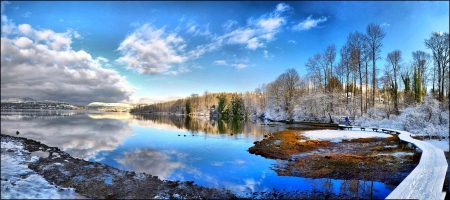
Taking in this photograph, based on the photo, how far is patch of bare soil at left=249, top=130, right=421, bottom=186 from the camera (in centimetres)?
1116

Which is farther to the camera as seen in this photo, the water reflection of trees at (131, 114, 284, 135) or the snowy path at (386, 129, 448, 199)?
the water reflection of trees at (131, 114, 284, 135)

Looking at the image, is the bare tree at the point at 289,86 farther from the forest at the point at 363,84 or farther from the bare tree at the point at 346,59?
the bare tree at the point at 346,59

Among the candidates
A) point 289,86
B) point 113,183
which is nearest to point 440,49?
point 289,86

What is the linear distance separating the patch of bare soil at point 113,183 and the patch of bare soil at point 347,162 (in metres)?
4.97

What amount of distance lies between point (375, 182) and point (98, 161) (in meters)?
15.5

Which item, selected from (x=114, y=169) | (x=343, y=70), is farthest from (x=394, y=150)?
(x=343, y=70)

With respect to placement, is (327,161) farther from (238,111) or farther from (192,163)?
(238,111)

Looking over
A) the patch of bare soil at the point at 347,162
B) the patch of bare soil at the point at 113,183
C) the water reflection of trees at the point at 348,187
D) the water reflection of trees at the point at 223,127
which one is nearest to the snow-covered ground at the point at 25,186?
the patch of bare soil at the point at 113,183

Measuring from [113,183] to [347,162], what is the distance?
12576mm

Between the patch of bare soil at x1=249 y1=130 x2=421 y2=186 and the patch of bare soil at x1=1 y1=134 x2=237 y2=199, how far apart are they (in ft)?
16.3

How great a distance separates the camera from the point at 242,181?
429 inches

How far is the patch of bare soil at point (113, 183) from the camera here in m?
9.04

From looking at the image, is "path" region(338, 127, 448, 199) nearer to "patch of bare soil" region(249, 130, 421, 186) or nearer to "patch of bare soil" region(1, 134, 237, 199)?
"patch of bare soil" region(249, 130, 421, 186)

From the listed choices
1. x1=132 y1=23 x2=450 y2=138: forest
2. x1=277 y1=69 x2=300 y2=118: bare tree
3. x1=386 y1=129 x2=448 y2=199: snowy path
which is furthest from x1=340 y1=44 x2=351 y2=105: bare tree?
x1=386 y1=129 x2=448 y2=199: snowy path
